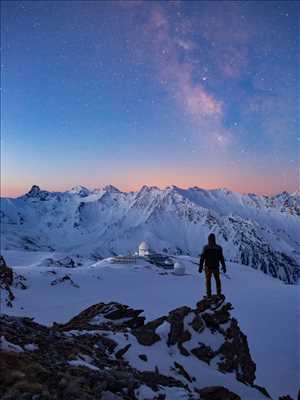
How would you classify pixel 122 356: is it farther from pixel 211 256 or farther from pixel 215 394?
pixel 211 256

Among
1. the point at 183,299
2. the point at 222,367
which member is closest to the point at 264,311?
the point at 183,299

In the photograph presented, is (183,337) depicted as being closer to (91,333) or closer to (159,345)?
(159,345)

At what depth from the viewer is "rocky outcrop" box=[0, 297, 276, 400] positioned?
5.73 meters

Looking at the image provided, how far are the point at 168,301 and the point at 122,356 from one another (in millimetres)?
25952

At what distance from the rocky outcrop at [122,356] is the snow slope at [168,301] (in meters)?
5.28

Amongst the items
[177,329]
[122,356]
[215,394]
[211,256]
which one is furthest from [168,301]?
[215,394]

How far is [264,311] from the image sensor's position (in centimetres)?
3136

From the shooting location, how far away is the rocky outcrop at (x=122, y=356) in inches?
225

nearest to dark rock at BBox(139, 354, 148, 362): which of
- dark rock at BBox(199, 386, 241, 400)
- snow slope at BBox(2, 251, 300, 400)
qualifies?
dark rock at BBox(199, 386, 241, 400)

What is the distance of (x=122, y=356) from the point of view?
30.5ft

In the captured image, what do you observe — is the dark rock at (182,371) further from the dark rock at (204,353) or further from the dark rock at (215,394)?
the dark rock at (204,353)

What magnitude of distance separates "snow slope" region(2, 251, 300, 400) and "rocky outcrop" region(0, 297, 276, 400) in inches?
208

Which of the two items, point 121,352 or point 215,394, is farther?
point 121,352

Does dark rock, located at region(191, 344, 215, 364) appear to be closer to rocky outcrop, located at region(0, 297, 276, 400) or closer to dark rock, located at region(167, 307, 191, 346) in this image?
rocky outcrop, located at region(0, 297, 276, 400)
